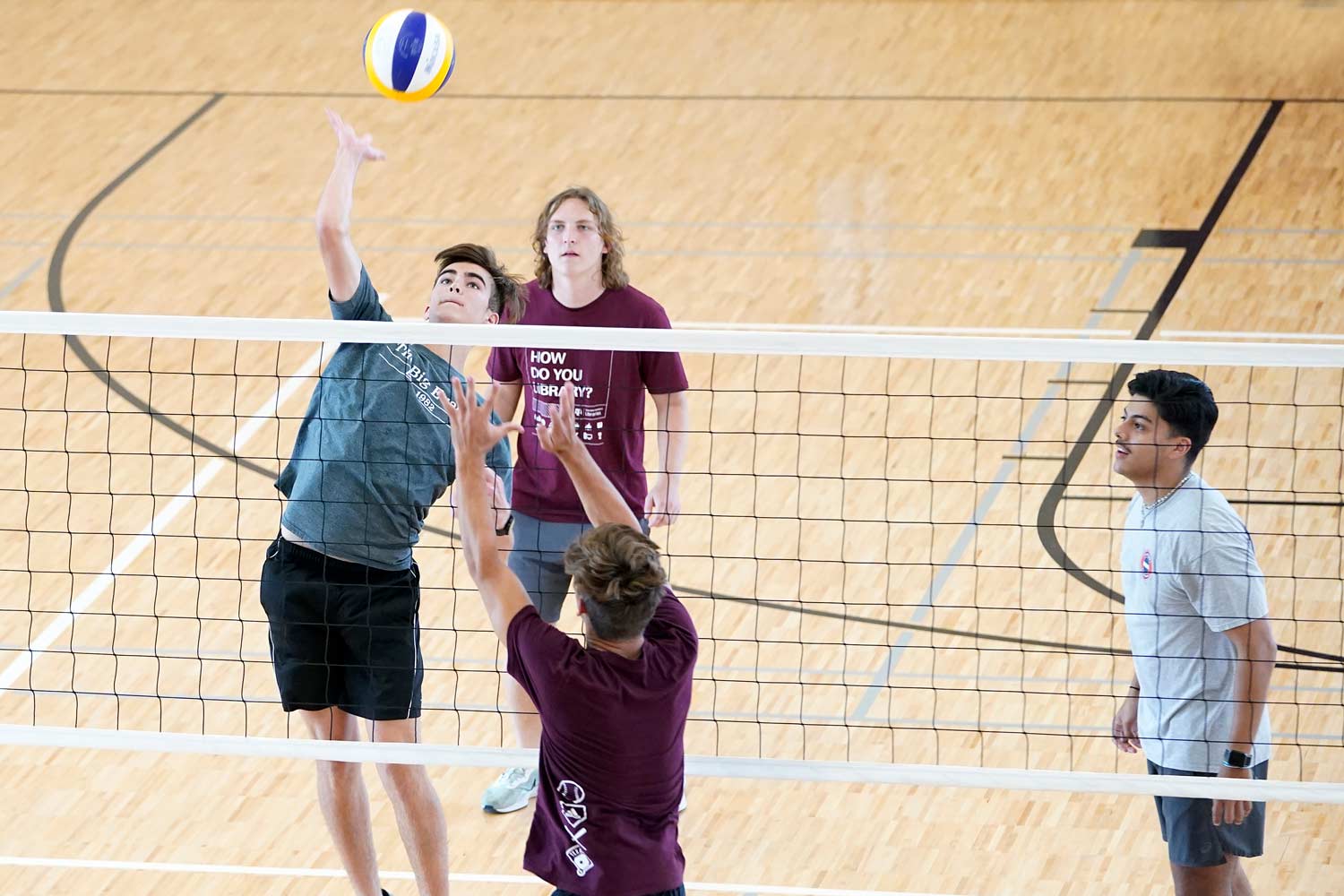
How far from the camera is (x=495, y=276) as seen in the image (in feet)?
15.7

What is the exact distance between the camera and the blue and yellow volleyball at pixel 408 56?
7.09 metres

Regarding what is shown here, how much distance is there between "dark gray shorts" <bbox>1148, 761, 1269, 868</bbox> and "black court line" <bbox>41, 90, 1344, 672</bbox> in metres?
2.11

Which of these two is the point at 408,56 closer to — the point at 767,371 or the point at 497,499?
the point at 767,371

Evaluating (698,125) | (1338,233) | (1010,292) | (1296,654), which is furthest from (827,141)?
(1296,654)

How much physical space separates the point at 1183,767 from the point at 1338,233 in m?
6.84

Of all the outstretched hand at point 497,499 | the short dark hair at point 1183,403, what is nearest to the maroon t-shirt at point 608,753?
the outstretched hand at point 497,499

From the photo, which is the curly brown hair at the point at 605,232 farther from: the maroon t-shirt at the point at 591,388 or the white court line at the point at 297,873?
the white court line at the point at 297,873

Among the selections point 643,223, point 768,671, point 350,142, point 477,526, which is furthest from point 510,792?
point 643,223

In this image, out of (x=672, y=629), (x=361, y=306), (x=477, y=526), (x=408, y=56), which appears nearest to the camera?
(x=672, y=629)

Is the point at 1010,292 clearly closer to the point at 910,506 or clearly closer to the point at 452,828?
the point at 910,506

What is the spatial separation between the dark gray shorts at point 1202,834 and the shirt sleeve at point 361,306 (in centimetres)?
236

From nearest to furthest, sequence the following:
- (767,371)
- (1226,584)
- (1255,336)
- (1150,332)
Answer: (1226,584) < (767,371) < (1255,336) < (1150,332)

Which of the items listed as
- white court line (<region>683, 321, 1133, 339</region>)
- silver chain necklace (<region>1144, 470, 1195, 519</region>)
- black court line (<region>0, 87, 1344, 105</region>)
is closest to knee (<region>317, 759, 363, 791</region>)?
silver chain necklace (<region>1144, 470, 1195, 519</region>)

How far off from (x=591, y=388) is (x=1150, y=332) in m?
4.81
